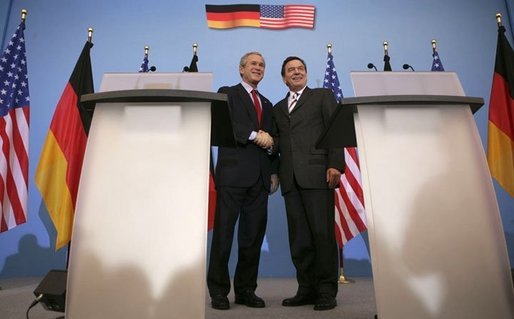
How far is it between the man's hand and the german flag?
108 inches

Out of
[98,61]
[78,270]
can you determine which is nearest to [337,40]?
[98,61]

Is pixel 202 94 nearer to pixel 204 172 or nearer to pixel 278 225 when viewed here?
pixel 204 172

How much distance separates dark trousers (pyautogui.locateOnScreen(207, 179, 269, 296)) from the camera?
6.31ft

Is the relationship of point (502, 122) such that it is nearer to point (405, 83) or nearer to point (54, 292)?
point (405, 83)

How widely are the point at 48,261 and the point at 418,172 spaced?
3543mm

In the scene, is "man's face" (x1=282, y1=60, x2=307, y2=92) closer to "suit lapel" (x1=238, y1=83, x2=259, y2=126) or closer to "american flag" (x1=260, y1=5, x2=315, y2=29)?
"suit lapel" (x1=238, y1=83, x2=259, y2=126)

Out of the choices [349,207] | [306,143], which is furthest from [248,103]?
[349,207]

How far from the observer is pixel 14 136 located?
9.30ft

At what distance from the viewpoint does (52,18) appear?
13.3 ft

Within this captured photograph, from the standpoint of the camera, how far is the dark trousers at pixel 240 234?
1922 millimetres

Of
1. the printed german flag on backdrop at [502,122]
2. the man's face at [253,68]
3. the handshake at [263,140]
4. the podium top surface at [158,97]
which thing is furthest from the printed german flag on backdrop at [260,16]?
the podium top surface at [158,97]

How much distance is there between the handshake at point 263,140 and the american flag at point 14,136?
6.46 ft

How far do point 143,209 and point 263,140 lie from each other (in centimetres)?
100

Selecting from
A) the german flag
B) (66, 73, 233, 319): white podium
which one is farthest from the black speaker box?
the german flag
